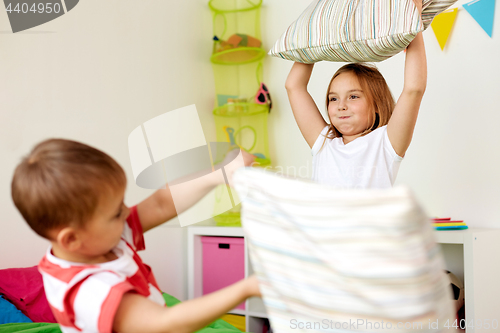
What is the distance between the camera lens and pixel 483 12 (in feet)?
5.44

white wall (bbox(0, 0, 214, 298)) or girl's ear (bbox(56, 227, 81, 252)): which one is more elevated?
white wall (bbox(0, 0, 214, 298))

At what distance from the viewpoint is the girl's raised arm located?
119 cm

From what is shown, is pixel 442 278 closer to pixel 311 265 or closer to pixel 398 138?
pixel 311 265

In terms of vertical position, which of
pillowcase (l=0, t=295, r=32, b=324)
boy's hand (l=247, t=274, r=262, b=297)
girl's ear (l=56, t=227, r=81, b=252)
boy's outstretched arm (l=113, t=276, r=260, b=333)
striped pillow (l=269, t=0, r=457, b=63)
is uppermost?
striped pillow (l=269, t=0, r=457, b=63)

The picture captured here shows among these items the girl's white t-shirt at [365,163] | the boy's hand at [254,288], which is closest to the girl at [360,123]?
the girl's white t-shirt at [365,163]

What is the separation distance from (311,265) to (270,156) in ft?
5.99

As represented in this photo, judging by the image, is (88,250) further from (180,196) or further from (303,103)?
(303,103)

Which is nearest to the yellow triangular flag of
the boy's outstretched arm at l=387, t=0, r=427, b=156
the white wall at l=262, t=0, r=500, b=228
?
the white wall at l=262, t=0, r=500, b=228

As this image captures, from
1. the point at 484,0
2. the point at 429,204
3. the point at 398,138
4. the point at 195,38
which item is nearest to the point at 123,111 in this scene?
A: the point at 195,38

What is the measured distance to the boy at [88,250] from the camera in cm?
48

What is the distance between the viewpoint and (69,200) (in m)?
0.51

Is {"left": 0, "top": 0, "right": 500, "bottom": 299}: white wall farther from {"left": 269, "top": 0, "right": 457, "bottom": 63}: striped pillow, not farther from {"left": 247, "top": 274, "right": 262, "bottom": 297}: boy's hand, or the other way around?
{"left": 247, "top": 274, "right": 262, "bottom": 297}: boy's hand

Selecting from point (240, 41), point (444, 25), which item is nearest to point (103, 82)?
point (240, 41)

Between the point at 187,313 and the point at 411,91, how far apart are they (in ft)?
2.33
